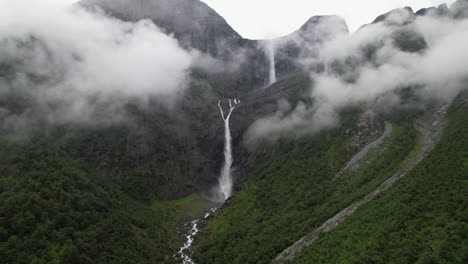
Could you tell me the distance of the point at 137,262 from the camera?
66.8 metres

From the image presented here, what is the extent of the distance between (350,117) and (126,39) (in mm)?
145429

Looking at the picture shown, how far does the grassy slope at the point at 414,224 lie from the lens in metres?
43.0

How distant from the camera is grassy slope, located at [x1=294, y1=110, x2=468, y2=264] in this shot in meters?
43.0

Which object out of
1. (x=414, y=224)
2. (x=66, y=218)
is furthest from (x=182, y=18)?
(x=414, y=224)

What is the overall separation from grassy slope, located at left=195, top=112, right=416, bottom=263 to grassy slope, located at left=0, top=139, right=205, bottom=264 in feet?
48.9

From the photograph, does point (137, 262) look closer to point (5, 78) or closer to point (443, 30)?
point (5, 78)

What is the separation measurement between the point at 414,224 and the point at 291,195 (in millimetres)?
41247

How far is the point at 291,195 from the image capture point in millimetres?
88688

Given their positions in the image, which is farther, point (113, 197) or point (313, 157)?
point (313, 157)

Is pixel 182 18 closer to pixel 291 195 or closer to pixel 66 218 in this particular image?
pixel 291 195

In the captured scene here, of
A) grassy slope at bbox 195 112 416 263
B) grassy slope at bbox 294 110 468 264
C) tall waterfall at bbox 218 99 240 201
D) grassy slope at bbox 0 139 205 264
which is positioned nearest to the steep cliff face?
tall waterfall at bbox 218 99 240 201

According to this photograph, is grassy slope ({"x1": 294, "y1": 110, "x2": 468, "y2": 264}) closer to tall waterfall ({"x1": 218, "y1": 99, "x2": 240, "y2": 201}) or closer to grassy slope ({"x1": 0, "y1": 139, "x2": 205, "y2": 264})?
grassy slope ({"x1": 0, "y1": 139, "x2": 205, "y2": 264})

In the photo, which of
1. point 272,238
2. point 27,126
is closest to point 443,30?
point 272,238

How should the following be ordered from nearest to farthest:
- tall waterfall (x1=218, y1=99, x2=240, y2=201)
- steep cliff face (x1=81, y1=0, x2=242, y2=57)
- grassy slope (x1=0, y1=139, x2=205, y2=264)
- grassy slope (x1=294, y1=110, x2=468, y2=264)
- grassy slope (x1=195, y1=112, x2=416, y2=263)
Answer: grassy slope (x1=294, y1=110, x2=468, y2=264), grassy slope (x1=0, y1=139, x2=205, y2=264), grassy slope (x1=195, y1=112, x2=416, y2=263), tall waterfall (x1=218, y1=99, x2=240, y2=201), steep cliff face (x1=81, y1=0, x2=242, y2=57)
